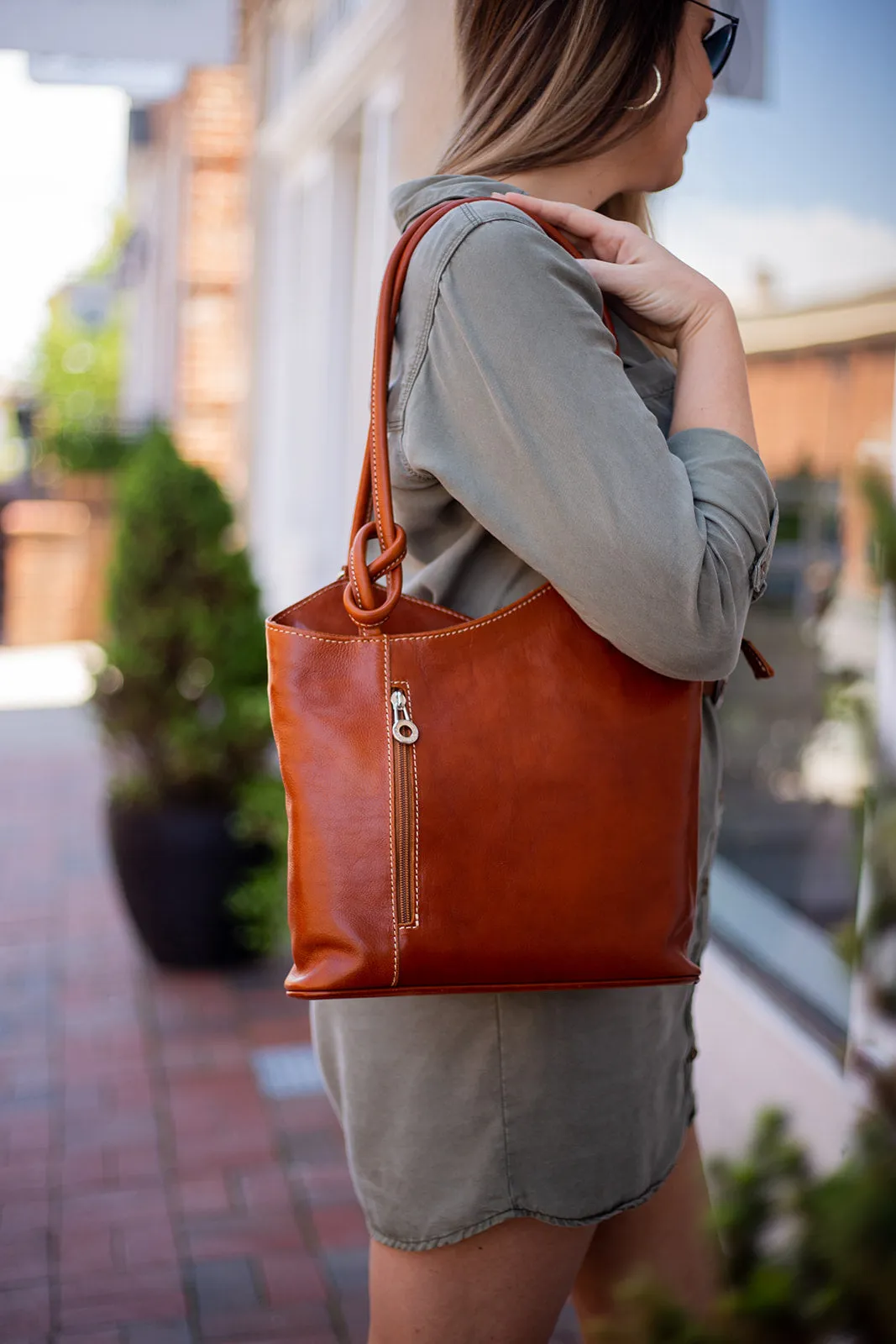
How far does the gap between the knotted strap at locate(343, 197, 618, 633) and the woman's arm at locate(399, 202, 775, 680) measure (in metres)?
0.03

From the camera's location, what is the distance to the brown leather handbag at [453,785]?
1.13 meters

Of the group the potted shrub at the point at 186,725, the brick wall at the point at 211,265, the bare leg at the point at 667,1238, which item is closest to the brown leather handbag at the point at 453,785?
the bare leg at the point at 667,1238

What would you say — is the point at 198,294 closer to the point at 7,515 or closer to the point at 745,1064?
the point at 7,515

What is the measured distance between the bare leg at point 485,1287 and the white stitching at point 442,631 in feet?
1.88

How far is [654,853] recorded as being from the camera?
1.20m

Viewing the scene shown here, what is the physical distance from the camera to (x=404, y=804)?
44.6 inches

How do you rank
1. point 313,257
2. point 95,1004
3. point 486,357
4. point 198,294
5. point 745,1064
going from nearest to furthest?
1. point 486,357
2. point 745,1064
3. point 95,1004
4. point 313,257
5. point 198,294

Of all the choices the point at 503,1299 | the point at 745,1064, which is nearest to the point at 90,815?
the point at 745,1064

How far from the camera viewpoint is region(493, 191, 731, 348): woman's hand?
123 cm

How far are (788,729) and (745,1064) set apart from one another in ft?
6.27

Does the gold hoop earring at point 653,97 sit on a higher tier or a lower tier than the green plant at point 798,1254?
higher

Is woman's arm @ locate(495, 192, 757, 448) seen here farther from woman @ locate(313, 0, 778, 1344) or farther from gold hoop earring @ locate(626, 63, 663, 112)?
gold hoop earring @ locate(626, 63, 663, 112)

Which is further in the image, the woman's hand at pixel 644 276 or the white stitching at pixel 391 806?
the woman's hand at pixel 644 276

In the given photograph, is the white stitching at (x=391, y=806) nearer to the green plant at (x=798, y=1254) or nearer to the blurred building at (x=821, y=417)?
the green plant at (x=798, y=1254)
